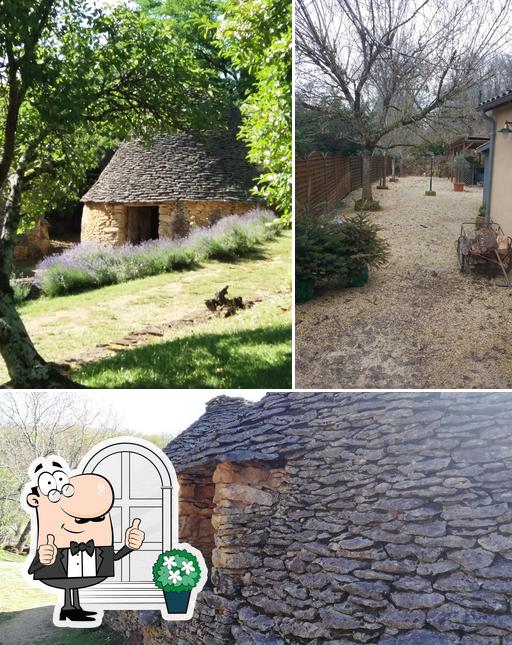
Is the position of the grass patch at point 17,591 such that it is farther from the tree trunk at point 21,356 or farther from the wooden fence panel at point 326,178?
the wooden fence panel at point 326,178

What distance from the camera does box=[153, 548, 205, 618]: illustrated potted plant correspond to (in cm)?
443

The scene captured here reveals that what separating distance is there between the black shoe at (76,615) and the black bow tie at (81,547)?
1.41 ft

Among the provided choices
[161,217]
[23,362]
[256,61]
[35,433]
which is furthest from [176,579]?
[256,61]

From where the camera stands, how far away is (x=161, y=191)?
16.5ft

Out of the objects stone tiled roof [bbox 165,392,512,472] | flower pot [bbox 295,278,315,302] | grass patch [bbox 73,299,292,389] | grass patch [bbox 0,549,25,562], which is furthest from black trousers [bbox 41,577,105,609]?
flower pot [bbox 295,278,315,302]

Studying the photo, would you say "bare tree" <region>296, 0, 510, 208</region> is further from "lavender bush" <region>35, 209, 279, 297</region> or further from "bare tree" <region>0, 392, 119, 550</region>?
"bare tree" <region>0, 392, 119, 550</region>

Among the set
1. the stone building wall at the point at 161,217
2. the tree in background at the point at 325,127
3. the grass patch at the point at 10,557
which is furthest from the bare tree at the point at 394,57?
the grass patch at the point at 10,557

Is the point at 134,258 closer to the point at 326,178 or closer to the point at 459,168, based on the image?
the point at 326,178

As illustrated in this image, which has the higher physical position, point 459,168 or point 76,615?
point 459,168

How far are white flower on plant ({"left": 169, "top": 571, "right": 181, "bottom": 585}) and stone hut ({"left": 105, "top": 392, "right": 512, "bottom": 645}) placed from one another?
22 cm

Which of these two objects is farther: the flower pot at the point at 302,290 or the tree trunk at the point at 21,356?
the tree trunk at the point at 21,356

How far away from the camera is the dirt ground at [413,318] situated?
414 centimetres

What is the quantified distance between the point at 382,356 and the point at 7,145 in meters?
3.13

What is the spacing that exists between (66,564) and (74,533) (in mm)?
233
